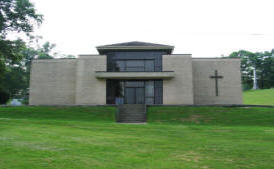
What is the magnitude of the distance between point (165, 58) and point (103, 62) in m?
6.98

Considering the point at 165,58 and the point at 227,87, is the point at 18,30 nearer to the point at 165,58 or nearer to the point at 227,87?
the point at 165,58

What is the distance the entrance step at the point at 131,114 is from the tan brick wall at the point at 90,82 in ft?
12.6

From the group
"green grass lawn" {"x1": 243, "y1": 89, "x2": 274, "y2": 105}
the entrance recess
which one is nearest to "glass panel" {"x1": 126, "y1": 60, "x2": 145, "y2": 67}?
the entrance recess

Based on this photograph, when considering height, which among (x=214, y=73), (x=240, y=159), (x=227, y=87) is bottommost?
(x=240, y=159)

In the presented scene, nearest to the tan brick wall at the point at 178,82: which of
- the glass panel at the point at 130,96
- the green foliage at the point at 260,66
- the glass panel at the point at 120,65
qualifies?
the glass panel at the point at 130,96

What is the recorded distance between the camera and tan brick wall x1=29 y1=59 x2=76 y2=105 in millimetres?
26578

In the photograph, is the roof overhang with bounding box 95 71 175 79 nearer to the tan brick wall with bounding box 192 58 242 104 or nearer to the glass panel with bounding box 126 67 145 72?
the glass panel with bounding box 126 67 145 72

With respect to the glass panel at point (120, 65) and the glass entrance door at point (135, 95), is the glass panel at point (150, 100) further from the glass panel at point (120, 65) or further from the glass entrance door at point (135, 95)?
the glass panel at point (120, 65)

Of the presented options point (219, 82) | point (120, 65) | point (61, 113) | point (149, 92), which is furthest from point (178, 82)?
point (61, 113)

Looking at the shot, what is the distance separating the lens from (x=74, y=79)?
26.8 metres

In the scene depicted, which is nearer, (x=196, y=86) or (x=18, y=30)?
(x=18, y=30)

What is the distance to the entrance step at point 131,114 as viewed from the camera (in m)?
19.3

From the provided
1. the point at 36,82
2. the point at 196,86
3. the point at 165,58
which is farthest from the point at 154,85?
the point at 36,82

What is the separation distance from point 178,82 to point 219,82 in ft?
17.0
